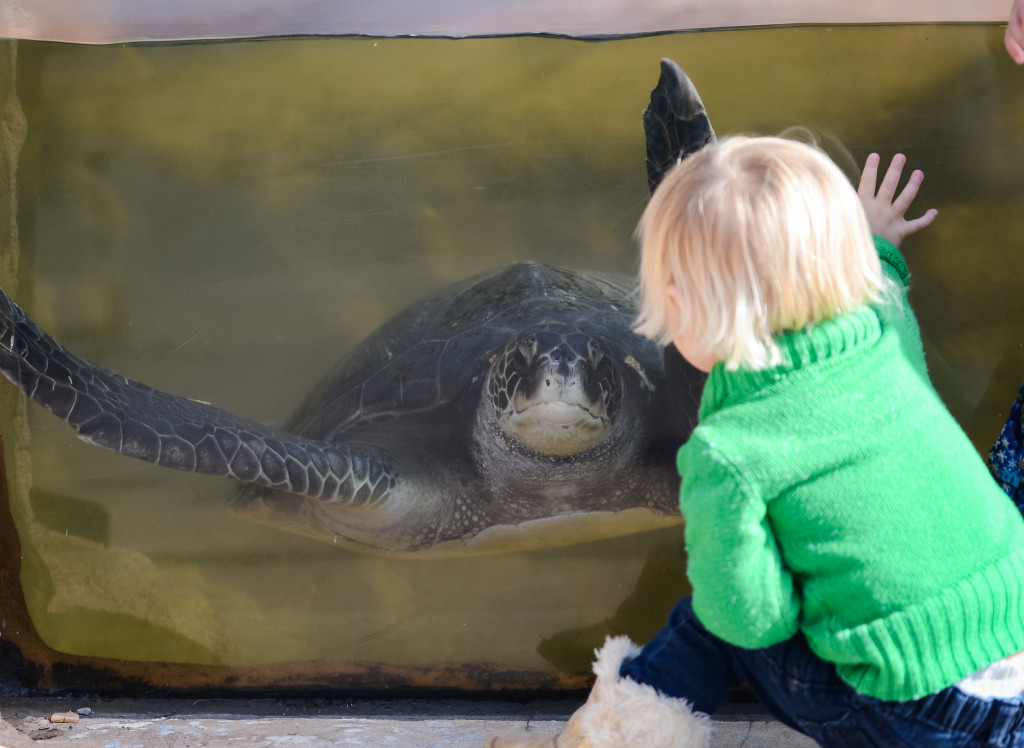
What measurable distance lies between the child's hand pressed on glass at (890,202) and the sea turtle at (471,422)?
335 millimetres

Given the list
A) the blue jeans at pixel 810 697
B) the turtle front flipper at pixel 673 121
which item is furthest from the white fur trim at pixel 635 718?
the turtle front flipper at pixel 673 121

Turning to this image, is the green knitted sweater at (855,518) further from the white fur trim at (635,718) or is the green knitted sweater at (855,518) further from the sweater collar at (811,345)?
the white fur trim at (635,718)

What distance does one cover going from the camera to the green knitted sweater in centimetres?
69

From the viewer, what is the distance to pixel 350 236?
1.68m

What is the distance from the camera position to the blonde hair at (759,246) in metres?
0.68

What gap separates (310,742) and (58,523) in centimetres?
78

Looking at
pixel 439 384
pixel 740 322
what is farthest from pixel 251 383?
pixel 740 322

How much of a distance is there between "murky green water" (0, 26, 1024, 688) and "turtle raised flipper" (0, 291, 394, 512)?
0.85ft

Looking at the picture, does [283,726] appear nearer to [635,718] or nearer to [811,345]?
[635,718]

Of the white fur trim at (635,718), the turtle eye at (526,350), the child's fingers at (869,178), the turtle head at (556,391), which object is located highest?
the child's fingers at (869,178)

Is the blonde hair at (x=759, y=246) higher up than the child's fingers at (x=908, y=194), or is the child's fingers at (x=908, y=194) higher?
the child's fingers at (x=908, y=194)

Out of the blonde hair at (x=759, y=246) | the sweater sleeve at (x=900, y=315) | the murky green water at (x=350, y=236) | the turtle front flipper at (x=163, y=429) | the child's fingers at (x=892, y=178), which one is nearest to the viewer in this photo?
the blonde hair at (x=759, y=246)

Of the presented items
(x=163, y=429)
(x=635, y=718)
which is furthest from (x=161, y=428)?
(x=635, y=718)

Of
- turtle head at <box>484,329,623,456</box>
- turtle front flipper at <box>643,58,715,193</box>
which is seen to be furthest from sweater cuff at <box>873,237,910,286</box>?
turtle head at <box>484,329,623,456</box>
